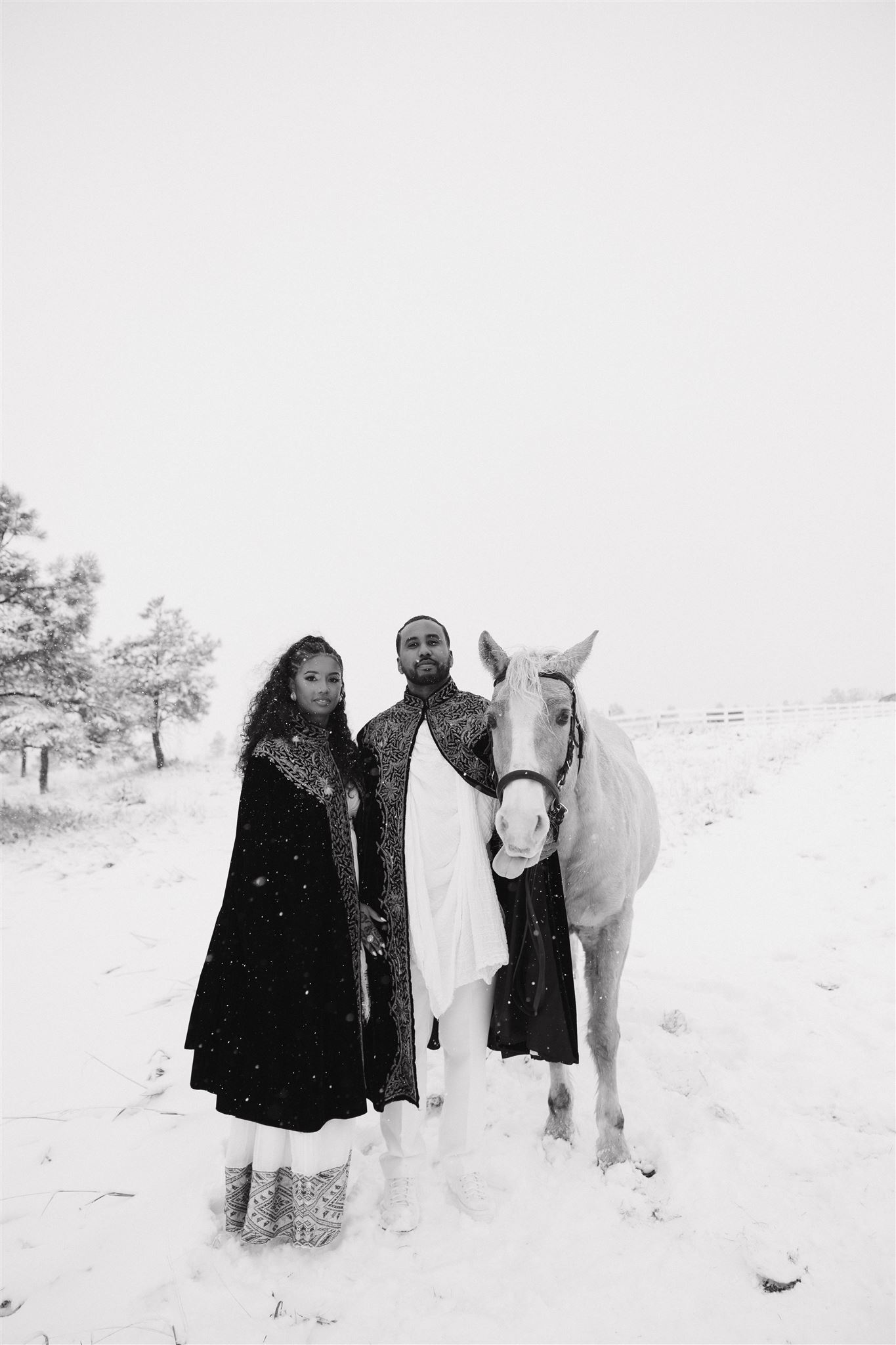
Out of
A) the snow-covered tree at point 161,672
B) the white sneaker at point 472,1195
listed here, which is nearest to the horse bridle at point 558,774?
the white sneaker at point 472,1195

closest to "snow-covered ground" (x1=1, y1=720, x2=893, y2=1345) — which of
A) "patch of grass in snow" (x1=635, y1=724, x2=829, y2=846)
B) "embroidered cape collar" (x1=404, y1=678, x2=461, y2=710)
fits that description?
"embroidered cape collar" (x1=404, y1=678, x2=461, y2=710)

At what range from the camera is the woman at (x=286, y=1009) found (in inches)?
100

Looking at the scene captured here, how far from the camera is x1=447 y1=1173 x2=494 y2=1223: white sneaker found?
9.11 ft

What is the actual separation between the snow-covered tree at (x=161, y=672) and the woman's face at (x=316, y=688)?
2033 cm

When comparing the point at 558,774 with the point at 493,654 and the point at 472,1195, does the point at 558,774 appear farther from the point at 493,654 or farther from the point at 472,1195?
the point at 472,1195

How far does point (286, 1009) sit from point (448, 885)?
0.89 metres

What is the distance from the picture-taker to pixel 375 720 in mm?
3289

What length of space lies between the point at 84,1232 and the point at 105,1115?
3.77ft

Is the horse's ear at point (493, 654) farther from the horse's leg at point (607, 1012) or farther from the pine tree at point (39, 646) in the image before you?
the pine tree at point (39, 646)

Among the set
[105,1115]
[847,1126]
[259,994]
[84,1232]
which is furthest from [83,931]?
[847,1126]

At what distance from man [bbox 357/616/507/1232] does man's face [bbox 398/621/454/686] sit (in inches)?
9.0

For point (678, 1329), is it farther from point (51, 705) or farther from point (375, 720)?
point (51, 705)

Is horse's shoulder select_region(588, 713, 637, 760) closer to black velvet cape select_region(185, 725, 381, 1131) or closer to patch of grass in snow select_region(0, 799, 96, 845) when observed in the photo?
black velvet cape select_region(185, 725, 381, 1131)

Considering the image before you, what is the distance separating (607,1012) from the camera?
11.3 feet
